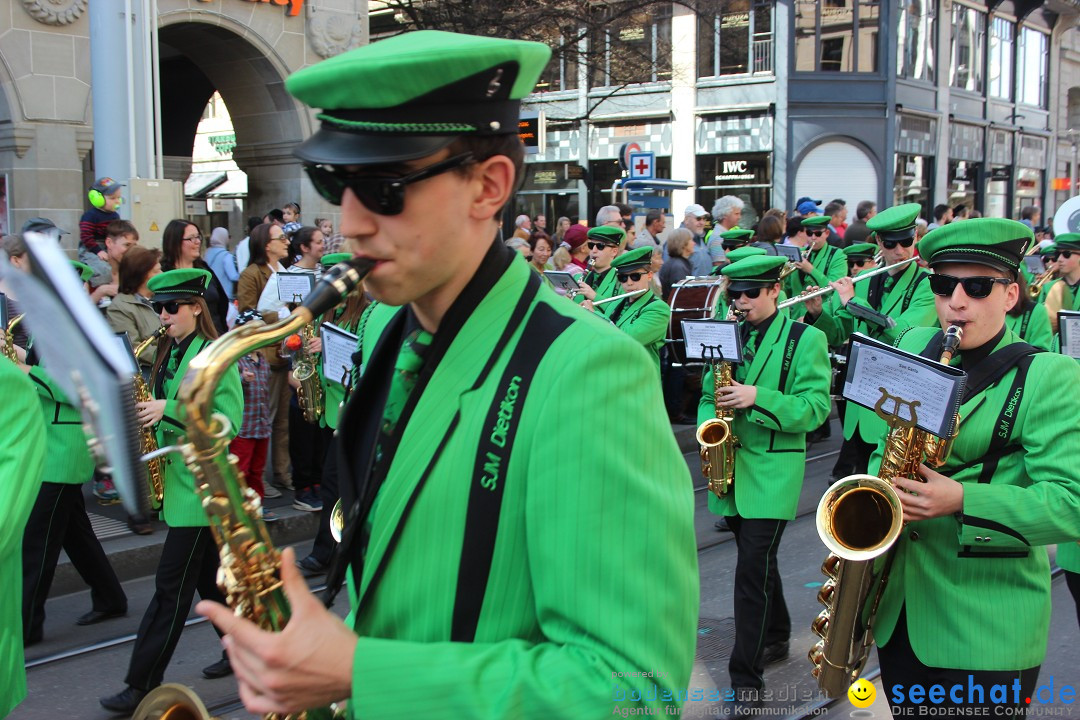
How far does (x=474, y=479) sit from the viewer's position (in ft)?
5.39

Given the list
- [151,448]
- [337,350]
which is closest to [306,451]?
[337,350]

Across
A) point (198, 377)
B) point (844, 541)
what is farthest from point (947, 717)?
point (198, 377)

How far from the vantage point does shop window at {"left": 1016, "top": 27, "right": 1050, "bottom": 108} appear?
3472 cm

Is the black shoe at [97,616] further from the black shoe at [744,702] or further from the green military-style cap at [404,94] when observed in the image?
the green military-style cap at [404,94]

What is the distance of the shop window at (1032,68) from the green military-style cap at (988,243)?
35.3 m

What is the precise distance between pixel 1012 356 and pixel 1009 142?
114ft

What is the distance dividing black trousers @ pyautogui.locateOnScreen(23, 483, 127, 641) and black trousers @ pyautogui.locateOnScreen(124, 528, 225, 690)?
95cm

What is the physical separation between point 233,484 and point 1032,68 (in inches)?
1551

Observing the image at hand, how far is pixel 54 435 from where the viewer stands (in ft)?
18.3

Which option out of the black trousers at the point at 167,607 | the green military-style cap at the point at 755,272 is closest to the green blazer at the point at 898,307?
the green military-style cap at the point at 755,272

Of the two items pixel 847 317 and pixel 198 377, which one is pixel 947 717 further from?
pixel 847 317

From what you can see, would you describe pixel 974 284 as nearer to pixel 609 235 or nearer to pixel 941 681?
pixel 941 681

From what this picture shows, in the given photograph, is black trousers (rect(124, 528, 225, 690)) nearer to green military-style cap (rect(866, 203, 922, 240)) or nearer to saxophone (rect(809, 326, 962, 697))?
saxophone (rect(809, 326, 962, 697))

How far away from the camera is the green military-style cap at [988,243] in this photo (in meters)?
3.37
